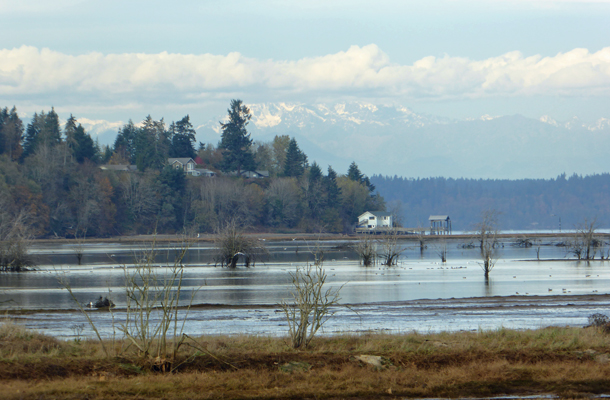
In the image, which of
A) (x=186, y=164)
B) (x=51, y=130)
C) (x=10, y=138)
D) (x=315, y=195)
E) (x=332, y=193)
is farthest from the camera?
(x=186, y=164)

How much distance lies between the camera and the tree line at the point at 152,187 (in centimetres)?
11469

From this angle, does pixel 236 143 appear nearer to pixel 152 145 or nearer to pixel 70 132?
pixel 152 145

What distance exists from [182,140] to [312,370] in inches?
5508

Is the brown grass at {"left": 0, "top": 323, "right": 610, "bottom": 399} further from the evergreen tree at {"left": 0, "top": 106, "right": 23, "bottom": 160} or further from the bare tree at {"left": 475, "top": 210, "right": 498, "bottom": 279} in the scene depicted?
the evergreen tree at {"left": 0, "top": 106, "right": 23, "bottom": 160}

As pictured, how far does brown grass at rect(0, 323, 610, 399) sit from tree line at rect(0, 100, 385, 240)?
91.9 m

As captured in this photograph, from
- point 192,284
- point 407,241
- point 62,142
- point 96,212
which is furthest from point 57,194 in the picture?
point 192,284

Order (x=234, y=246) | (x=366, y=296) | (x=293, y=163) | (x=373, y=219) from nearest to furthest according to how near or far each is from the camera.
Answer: (x=366, y=296)
(x=234, y=246)
(x=373, y=219)
(x=293, y=163)

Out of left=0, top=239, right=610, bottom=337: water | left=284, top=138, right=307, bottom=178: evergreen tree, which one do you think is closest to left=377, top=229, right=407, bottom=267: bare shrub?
left=0, top=239, right=610, bottom=337: water

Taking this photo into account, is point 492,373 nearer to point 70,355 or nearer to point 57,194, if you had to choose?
point 70,355

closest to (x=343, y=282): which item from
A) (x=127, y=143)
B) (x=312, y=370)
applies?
(x=312, y=370)

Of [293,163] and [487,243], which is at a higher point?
[293,163]

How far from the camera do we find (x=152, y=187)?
125188mm

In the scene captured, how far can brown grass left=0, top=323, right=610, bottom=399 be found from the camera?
438 inches

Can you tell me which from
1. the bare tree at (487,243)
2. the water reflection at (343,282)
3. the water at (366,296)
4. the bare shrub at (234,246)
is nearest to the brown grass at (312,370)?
the water at (366,296)
